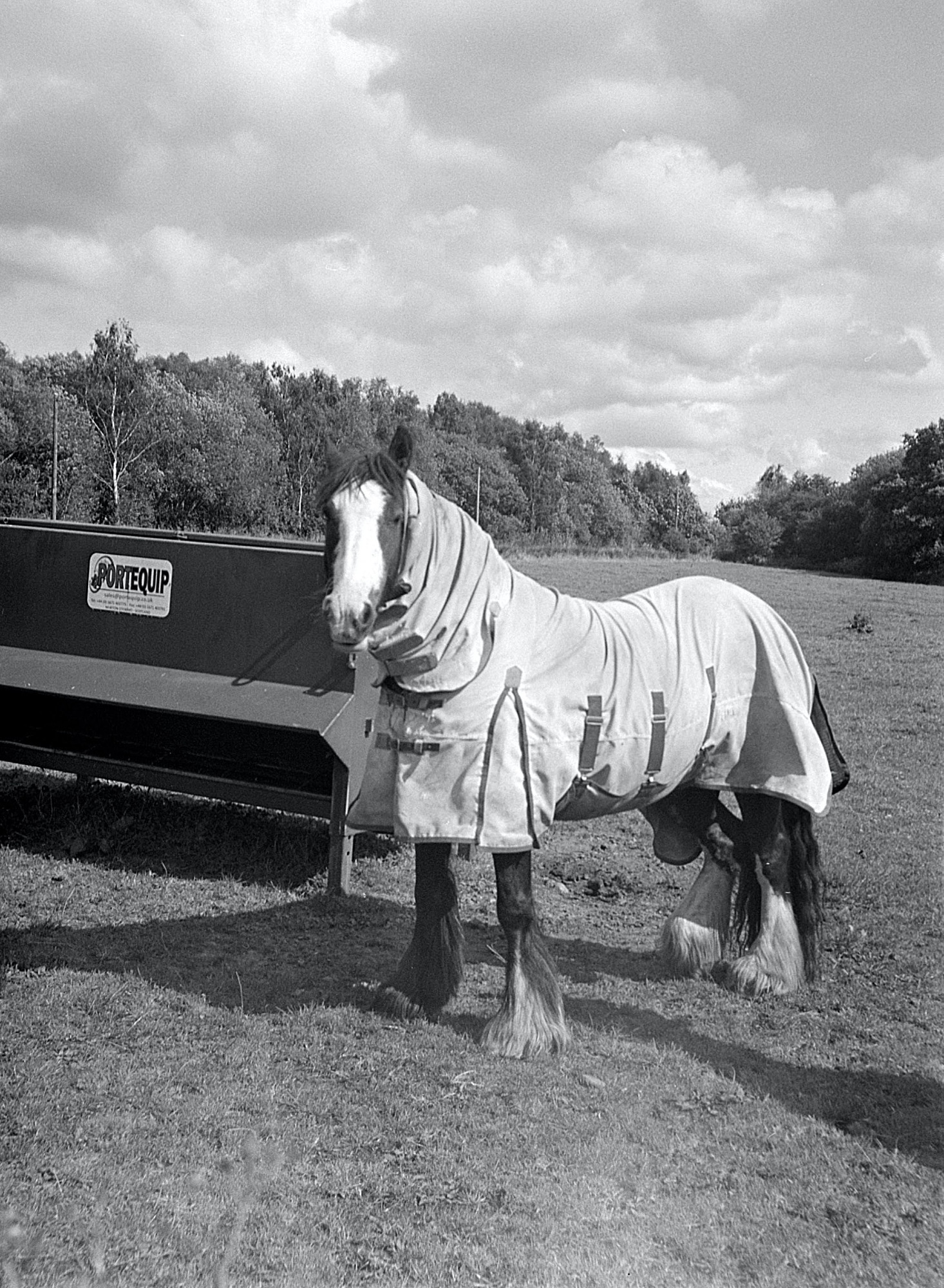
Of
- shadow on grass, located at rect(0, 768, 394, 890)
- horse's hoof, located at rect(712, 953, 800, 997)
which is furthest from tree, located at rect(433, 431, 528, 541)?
horse's hoof, located at rect(712, 953, 800, 997)

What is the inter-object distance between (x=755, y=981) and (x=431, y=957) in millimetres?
1445

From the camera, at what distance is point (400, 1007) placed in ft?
13.8

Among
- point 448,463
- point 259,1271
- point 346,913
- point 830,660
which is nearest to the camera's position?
point 259,1271

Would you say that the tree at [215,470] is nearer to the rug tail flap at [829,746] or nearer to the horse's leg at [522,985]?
the rug tail flap at [829,746]

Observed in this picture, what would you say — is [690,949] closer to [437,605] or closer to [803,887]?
[803,887]

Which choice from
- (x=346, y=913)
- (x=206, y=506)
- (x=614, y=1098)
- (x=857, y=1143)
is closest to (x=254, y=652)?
(x=346, y=913)

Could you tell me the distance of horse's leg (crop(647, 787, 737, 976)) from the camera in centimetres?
492

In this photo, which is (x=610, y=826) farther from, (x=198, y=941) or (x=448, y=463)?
(x=448, y=463)

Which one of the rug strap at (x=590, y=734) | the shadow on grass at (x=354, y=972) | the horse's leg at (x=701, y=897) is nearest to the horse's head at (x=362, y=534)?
the rug strap at (x=590, y=734)

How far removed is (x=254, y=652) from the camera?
6352mm

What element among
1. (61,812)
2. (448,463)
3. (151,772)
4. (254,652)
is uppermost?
(448,463)

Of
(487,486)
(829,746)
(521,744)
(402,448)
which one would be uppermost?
(487,486)

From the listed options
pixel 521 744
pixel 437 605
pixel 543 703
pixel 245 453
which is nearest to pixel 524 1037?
pixel 521 744

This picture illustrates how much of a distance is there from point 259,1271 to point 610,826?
18.0ft
